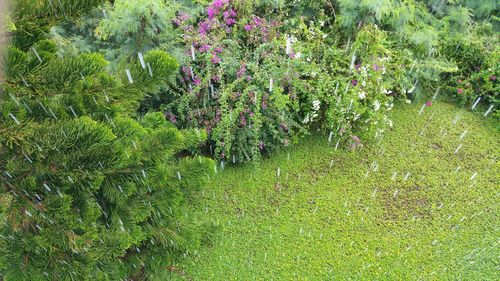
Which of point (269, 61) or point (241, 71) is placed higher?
point (269, 61)

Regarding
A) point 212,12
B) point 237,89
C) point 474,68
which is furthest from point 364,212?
point 474,68

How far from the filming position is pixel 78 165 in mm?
2258

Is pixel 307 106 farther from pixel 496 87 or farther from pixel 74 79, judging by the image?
pixel 74 79

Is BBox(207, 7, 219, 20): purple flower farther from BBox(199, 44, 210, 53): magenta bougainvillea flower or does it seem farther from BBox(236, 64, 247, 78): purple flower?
BBox(236, 64, 247, 78): purple flower

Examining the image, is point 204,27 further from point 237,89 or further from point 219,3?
point 237,89

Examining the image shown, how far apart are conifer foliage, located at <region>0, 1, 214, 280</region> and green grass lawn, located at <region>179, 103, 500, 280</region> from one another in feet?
6.59

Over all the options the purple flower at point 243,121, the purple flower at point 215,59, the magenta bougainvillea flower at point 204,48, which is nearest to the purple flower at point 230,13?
the magenta bougainvillea flower at point 204,48

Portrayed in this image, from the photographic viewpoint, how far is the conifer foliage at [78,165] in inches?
78.9

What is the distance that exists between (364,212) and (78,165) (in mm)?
3896

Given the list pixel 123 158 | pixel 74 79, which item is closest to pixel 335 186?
pixel 123 158

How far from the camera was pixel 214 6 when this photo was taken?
5.90 metres

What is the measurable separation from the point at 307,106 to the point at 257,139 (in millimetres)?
912

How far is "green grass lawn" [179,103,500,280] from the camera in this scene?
4688 millimetres

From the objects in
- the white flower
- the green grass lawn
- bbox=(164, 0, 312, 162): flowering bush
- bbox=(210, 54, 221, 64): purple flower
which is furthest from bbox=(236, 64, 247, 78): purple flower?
the green grass lawn
